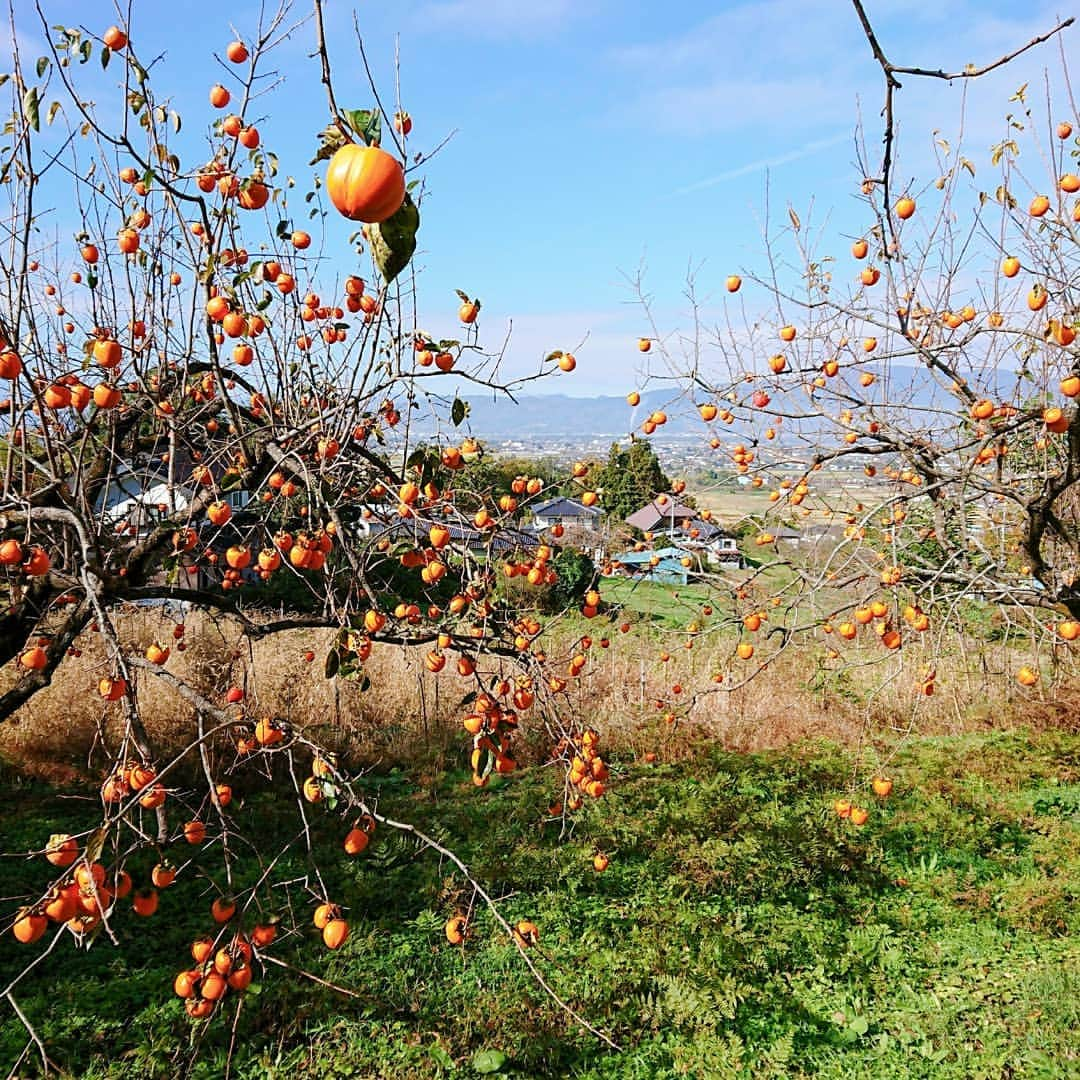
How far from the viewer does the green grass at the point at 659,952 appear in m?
2.74

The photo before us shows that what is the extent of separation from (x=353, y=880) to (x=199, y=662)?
7.38ft

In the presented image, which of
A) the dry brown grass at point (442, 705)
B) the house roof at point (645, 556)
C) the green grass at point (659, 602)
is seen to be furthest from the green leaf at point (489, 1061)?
the green grass at point (659, 602)

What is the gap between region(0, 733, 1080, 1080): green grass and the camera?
274 centimetres

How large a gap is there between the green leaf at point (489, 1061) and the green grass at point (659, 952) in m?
0.01

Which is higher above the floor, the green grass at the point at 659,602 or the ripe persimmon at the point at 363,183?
the ripe persimmon at the point at 363,183

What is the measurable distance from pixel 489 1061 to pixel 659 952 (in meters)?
0.87

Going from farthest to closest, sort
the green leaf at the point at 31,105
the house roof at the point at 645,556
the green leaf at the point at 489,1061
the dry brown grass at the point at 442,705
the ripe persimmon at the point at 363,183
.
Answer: the dry brown grass at the point at 442,705, the house roof at the point at 645,556, the green leaf at the point at 489,1061, the green leaf at the point at 31,105, the ripe persimmon at the point at 363,183

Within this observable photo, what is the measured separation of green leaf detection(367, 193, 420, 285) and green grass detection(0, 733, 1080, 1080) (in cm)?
218

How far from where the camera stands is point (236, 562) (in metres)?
1.79

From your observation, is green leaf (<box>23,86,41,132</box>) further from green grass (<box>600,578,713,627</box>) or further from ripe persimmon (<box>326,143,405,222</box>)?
green grass (<box>600,578,713,627</box>)

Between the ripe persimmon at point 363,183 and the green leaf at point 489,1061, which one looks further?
the green leaf at point 489,1061

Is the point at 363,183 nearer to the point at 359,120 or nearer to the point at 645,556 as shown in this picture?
the point at 359,120

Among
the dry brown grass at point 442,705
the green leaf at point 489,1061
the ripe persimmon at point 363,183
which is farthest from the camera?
the dry brown grass at point 442,705

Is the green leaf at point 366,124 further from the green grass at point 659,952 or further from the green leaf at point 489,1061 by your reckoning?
the green leaf at point 489,1061
